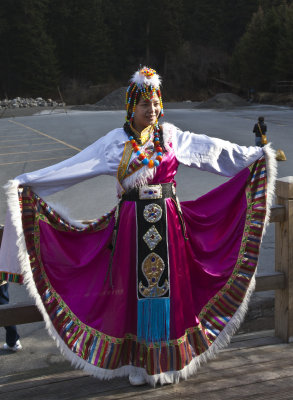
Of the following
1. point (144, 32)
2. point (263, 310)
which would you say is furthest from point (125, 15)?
point (263, 310)

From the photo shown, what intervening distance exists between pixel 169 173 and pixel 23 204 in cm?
83

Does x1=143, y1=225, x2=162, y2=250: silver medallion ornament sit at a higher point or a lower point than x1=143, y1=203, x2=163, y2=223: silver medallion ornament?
lower

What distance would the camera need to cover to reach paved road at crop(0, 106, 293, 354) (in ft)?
30.7

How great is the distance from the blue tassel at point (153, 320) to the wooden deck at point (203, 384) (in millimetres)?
293

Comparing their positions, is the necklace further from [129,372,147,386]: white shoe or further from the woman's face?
[129,372,147,386]: white shoe

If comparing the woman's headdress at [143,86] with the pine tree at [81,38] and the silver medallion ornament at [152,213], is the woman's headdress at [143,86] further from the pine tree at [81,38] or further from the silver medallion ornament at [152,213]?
the pine tree at [81,38]

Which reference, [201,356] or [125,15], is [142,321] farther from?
[125,15]

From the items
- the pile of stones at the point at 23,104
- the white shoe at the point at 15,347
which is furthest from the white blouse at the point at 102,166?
the pile of stones at the point at 23,104

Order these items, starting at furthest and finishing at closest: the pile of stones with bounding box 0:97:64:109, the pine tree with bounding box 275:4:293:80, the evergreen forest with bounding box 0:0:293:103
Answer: the evergreen forest with bounding box 0:0:293:103 < the pile of stones with bounding box 0:97:64:109 < the pine tree with bounding box 275:4:293:80

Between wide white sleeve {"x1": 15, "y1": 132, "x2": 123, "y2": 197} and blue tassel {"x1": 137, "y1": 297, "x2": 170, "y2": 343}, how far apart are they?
767mm

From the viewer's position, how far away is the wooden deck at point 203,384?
9.80ft

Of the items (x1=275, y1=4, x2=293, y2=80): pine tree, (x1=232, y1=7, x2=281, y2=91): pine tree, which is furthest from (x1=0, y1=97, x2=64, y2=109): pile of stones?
(x1=275, y1=4, x2=293, y2=80): pine tree

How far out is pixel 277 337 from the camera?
3668mm

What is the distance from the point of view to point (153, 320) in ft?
10.1
